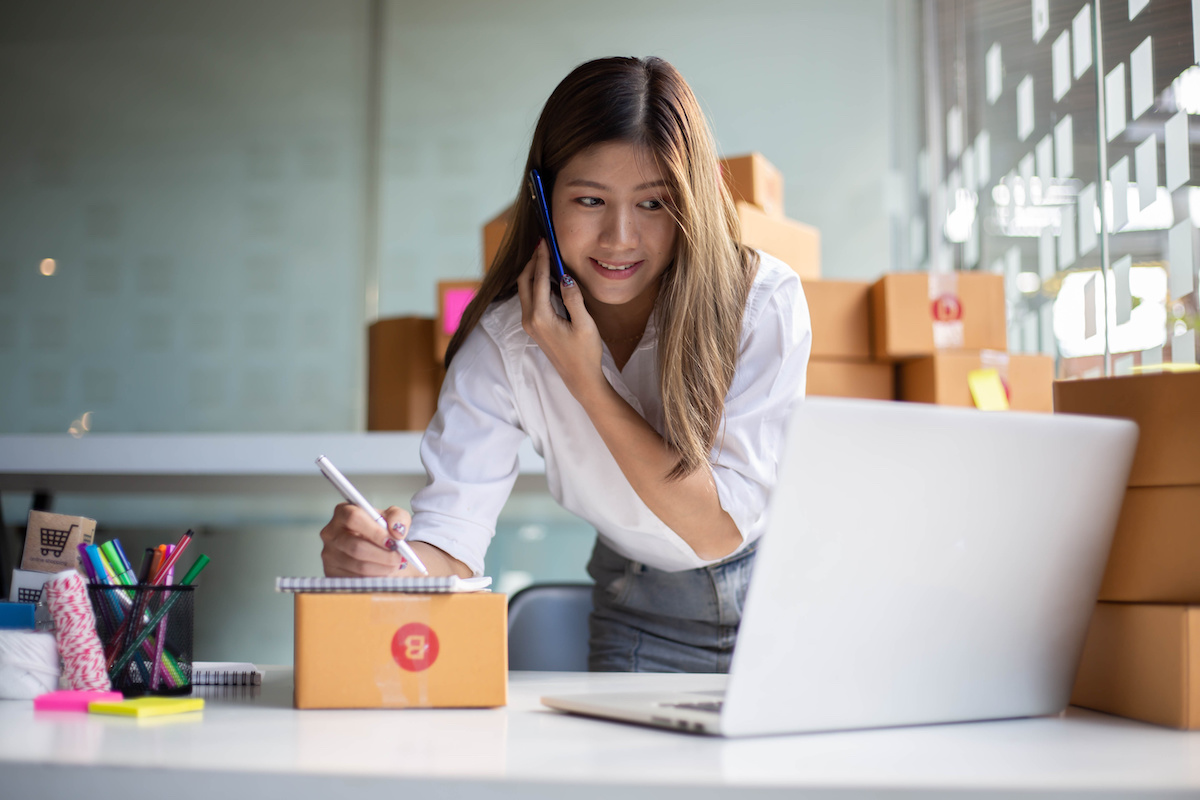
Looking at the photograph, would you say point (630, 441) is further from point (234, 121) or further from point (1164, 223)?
point (234, 121)

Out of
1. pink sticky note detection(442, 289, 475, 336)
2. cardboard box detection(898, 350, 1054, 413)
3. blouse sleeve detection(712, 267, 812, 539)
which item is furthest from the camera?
pink sticky note detection(442, 289, 475, 336)

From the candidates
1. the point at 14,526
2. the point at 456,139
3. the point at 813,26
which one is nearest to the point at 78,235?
the point at 14,526

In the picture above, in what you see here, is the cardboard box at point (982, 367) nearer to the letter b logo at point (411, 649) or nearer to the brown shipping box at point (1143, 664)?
the brown shipping box at point (1143, 664)

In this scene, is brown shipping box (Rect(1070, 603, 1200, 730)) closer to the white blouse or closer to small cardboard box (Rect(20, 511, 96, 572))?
the white blouse

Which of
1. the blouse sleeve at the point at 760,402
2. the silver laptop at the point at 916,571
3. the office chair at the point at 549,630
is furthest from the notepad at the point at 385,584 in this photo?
the office chair at the point at 549,630

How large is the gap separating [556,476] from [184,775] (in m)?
0.74

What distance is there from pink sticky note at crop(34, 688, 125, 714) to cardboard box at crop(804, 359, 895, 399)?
59.3 inches

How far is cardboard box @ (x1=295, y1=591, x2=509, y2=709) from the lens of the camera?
624mm

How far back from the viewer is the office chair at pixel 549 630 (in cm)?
138

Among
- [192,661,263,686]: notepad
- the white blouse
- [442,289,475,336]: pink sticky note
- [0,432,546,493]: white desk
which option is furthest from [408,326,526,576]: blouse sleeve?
[442,289,475,336]: pink sticky note

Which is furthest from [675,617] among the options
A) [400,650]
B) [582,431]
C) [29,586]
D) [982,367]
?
[982,367]

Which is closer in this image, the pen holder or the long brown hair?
the pen holder

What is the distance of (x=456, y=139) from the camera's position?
119 inches

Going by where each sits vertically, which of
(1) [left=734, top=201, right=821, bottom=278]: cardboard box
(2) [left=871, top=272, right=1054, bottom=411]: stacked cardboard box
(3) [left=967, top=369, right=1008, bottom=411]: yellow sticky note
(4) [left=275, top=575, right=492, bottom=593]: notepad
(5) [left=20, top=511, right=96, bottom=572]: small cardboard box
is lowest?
(4) [left=275, top=575, right=492, bottom=593]: notepad
